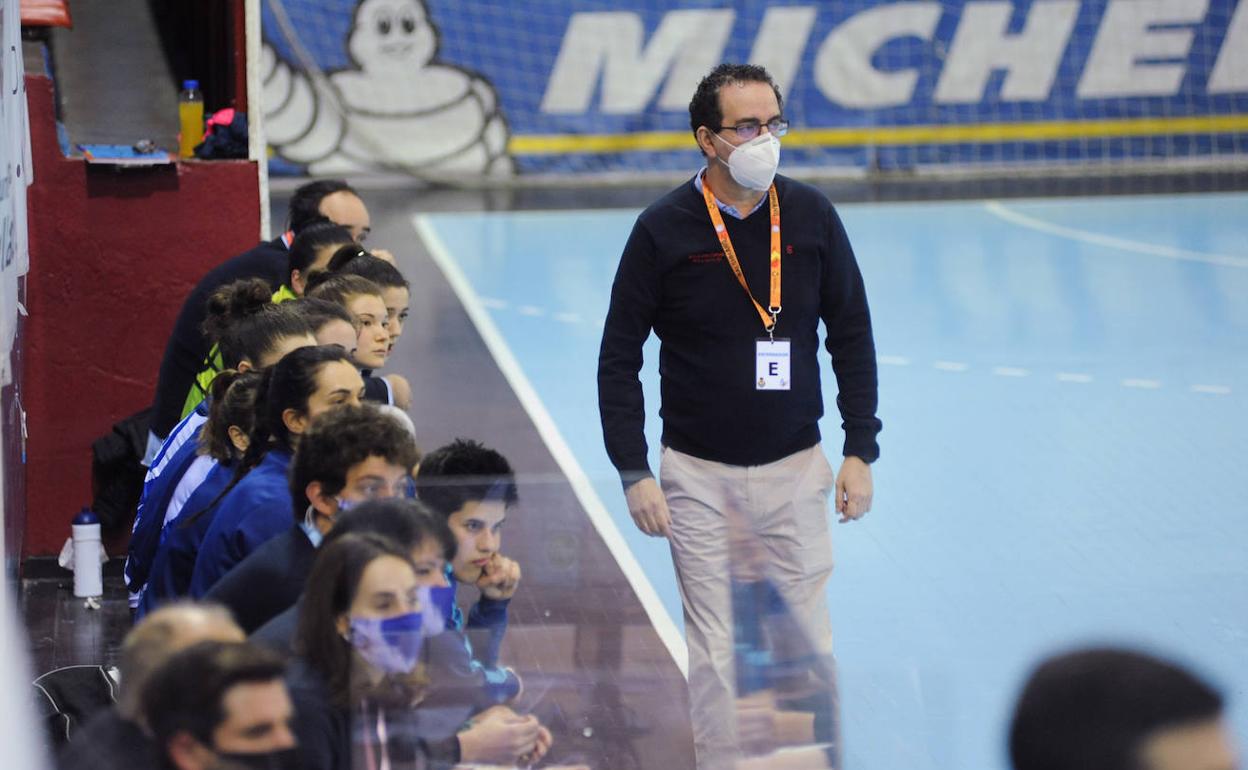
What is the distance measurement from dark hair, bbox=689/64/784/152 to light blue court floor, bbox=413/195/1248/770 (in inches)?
46.7

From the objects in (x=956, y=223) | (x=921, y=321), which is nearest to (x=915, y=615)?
(x=921, y=321)

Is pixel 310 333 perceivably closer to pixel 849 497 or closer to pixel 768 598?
pixel 849 497

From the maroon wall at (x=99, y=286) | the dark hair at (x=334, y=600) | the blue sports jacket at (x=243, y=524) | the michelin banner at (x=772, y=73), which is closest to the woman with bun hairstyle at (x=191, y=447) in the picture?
the blue sports jacket at (x=243, y=524)

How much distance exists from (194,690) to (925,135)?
17943 millimetres

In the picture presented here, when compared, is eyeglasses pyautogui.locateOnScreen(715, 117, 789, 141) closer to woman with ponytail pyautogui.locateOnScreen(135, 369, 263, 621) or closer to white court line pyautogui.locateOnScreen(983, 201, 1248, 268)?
woman with ponytail pyautogui.locateOnScreen(135, 369, 263, 621)

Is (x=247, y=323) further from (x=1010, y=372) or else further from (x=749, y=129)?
(x=1010, y=372)

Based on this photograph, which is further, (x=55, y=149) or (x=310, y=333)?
(x=55, y=149)

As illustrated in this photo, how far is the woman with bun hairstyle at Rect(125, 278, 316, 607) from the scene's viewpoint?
4.90m

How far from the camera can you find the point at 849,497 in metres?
4.81

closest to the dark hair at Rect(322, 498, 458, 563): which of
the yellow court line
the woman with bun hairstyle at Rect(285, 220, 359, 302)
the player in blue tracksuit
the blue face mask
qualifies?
the blue face mask

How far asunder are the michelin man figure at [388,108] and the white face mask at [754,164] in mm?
13926

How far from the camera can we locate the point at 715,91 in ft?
16.0

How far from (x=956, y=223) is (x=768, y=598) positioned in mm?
13835

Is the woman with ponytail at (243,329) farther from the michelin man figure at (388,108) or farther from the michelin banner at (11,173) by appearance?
the michelin man figure at (388,108)
